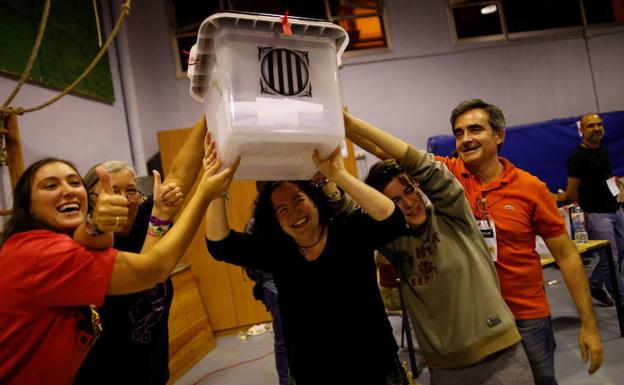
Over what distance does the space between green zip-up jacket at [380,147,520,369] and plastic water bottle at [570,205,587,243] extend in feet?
7.32

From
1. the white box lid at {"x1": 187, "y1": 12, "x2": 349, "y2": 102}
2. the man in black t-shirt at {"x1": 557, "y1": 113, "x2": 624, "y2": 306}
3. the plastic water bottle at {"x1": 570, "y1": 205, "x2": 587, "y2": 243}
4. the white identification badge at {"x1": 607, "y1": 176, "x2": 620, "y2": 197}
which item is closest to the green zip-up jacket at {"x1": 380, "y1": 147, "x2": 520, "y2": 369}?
the white box lid at {"x1": 187, "y1": 12, "x2": 349, "y2": 102}

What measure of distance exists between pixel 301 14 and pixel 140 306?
15.0ft

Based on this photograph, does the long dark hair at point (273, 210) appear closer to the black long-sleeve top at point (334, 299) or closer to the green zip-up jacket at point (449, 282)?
the black long-sleeve top at point (334, 299)

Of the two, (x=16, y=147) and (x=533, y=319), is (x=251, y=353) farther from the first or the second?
(x=533, y=319)

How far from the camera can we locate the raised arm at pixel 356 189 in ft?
3.59

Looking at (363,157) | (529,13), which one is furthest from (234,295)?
(529,13)

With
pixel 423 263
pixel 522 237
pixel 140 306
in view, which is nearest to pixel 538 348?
pixel 522 237

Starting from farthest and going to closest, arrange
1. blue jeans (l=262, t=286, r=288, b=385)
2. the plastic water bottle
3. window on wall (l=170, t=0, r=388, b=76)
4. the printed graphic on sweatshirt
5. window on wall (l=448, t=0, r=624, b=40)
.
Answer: window on wall (l=448, t=0, r=624, b=40), window on wall (l=170, t=0, r=388, b=76), the plastic water bottle, blue jeans (l=262, t=286, r=288, b=385), the printed graphic on sweatshirt

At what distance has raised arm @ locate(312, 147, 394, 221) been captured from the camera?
109 cm

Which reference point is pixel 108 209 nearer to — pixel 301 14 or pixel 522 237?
pixel 522 237

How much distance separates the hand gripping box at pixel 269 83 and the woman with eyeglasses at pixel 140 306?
25cm

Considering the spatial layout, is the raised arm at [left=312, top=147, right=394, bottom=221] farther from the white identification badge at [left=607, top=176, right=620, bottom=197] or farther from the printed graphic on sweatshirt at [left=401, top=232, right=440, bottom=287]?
the white identification badge at [left=607, top=176, right=620, bottom=197]

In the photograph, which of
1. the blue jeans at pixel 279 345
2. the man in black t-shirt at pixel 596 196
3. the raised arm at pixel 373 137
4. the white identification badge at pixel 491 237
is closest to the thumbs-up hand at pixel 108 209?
the raised arm at pixel 373 137

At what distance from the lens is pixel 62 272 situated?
0.89 metres
